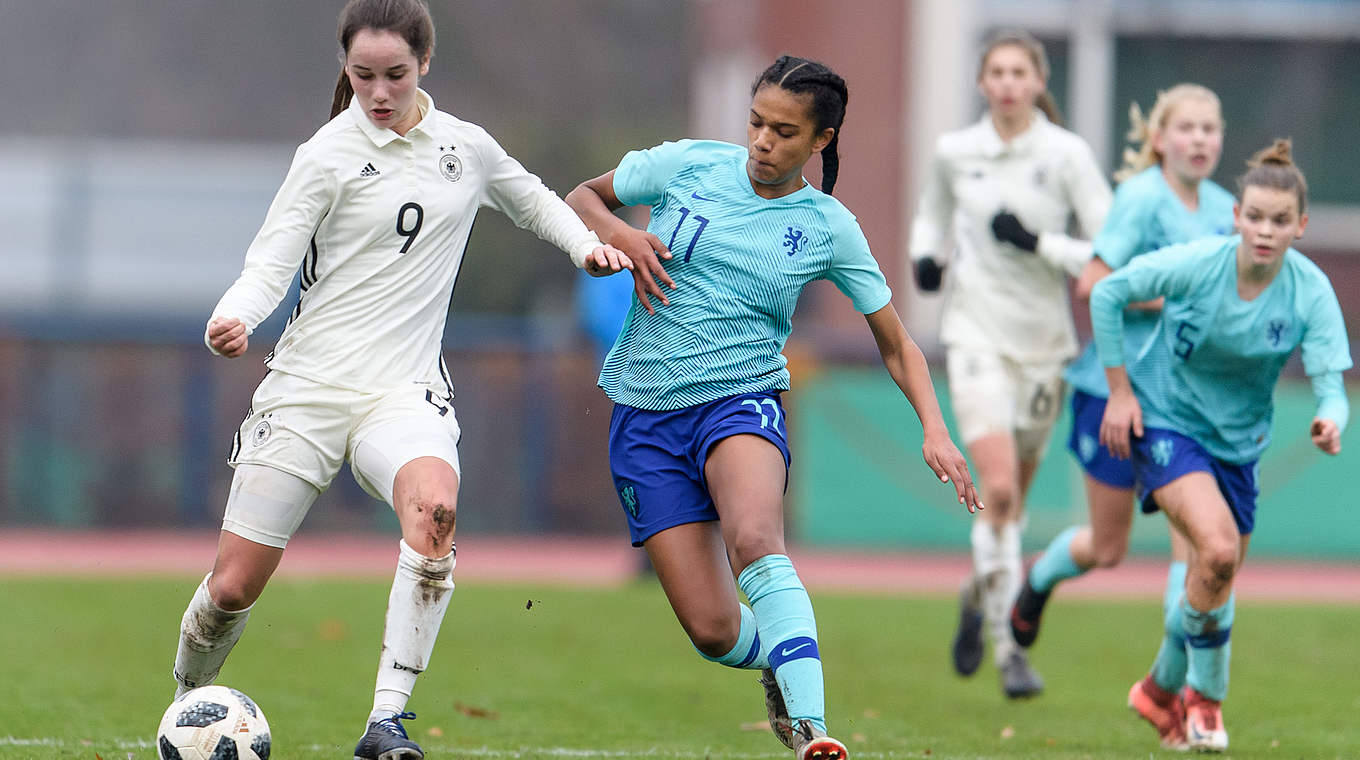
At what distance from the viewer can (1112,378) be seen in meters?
6.52

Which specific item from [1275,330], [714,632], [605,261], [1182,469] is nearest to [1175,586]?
[1182,469]

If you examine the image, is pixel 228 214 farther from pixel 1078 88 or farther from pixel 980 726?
pixel 980 726

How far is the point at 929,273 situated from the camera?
8.27m

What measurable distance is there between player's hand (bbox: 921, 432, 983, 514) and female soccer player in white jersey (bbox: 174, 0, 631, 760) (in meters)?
1.05

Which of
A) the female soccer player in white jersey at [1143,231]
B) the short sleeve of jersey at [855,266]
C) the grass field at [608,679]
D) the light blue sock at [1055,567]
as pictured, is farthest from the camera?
the light blue sock at [1055,567]

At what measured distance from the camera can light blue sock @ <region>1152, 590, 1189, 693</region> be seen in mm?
6707

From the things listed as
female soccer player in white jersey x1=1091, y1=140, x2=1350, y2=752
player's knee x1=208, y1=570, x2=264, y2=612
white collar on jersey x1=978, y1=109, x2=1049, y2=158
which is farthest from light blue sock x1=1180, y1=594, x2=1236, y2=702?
player's knee x1=208, y1=570, x2=264, y2=612

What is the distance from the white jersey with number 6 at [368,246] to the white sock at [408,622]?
21.7 inches

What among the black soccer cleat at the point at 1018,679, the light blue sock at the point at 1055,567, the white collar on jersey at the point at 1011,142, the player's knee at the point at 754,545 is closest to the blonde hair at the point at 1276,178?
the light blue sock at the point at 1055,567

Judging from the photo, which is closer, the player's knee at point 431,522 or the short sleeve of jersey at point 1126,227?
the player's knee at point 431,522

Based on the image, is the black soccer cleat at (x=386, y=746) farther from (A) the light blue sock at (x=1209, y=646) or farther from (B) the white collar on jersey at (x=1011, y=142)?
(B) the white collar on jersey at (x=1011, y=142)

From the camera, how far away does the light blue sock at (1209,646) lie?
20.9ft

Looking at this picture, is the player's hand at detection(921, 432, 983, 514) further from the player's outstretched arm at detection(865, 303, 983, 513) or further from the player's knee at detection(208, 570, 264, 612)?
the player's knee at detection(208, 570, 264, 612)

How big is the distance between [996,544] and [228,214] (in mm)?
21685
